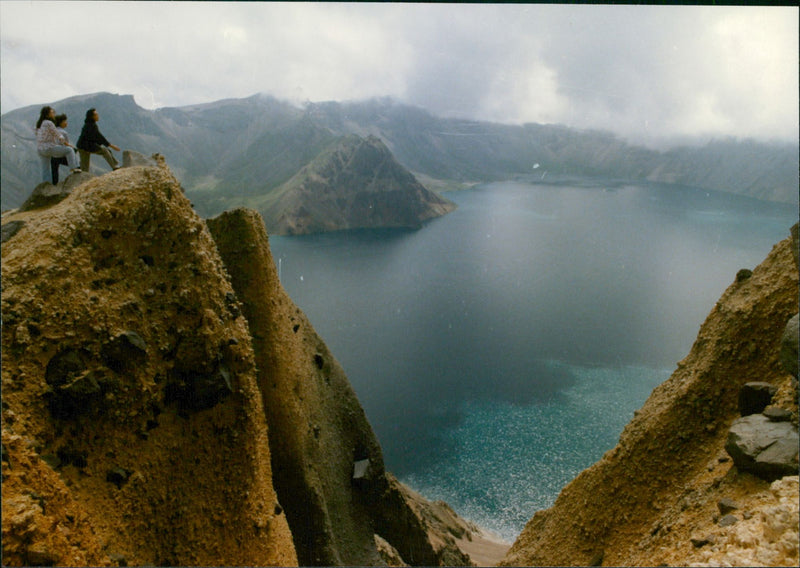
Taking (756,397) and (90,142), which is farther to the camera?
(90,142)

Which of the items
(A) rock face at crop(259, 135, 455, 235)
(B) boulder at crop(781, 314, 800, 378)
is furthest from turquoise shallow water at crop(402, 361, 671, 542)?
(A) rock face at crop(259, 135, 455, 235)

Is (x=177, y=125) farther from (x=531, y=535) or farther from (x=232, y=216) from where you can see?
(x=531, y=535)

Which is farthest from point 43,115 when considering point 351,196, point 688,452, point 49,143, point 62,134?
point 351,196

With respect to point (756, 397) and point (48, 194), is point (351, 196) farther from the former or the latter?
point (756, 397)

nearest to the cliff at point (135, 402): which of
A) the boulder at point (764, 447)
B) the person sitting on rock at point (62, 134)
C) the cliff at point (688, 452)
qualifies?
the person sitting on rock at point (62, 134)

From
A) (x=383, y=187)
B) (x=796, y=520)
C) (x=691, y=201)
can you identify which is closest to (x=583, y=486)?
(x=796, y=520)

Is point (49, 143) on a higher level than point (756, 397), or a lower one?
higher
